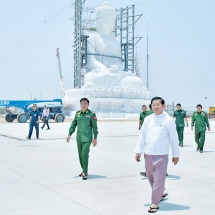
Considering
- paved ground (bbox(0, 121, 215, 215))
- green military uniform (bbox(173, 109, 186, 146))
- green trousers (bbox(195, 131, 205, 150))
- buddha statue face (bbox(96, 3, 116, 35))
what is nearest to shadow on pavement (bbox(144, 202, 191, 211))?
paved ground (bbox(0, 121, 215, 215))

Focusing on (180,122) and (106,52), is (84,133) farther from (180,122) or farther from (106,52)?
(106,52)

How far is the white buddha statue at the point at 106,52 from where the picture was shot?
46.2 metres

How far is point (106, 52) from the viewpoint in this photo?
48344 millimetres

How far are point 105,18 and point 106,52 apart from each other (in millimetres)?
4531

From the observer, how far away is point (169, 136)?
14.7 feet

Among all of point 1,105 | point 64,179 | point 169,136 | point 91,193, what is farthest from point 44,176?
point 1,105

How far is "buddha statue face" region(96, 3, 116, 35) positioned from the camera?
47750 mm

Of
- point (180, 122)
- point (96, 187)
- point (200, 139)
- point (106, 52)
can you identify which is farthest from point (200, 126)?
point (106, 52)

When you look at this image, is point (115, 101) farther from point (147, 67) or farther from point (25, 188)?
point (25, 188)

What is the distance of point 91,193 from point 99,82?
39.2 meters

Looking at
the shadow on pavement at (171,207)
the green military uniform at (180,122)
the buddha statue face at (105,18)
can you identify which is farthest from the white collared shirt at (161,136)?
the buddha statue face at (105,18)

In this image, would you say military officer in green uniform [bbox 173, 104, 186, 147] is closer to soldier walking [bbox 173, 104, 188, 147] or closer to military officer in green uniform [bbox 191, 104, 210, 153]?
soldier walking [bbox 173, 104, 188, 147]

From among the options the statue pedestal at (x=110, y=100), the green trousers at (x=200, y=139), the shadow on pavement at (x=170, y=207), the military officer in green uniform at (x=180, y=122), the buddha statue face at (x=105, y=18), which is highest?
the buddha statue face at (x=105, y=18)

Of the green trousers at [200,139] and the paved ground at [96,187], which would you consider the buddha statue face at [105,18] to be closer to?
the green trousers at [200,139]
